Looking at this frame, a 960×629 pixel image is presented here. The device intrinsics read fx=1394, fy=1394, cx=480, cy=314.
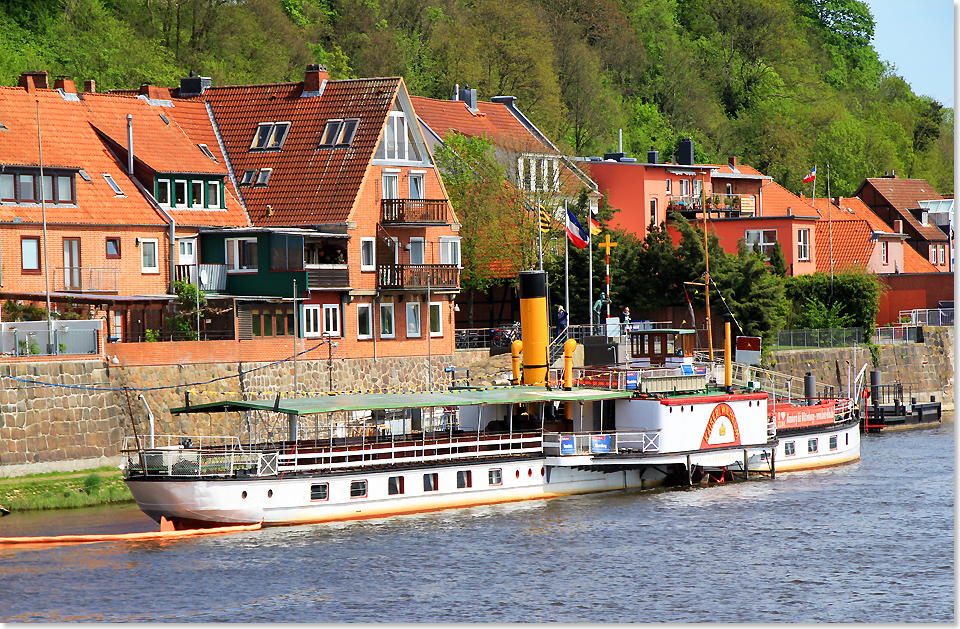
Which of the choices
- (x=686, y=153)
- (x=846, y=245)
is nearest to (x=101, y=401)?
(x=686, y=153)

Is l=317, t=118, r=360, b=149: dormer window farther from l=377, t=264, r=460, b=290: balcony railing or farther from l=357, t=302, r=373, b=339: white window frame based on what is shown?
l=357, t=302, r=373, b=339: white window frame

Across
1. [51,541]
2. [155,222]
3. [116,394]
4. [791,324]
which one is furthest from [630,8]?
[51,541]

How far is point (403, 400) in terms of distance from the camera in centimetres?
4259

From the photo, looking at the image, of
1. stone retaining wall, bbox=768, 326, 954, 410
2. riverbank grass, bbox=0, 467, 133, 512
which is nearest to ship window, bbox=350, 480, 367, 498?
riverbank grass, bbox=0, 467, 133, 512

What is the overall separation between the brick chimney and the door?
330 inches

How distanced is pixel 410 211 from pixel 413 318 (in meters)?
4.88

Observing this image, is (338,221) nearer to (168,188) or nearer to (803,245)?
(168,188)

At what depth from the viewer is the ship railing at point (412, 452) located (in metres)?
40.2

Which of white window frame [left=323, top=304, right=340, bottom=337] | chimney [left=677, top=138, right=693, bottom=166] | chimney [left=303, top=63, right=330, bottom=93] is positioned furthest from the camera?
chimney [left=677, top=138, right=693, bottom=166]

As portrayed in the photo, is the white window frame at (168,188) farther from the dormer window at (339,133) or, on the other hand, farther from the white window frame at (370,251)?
the white window frame at (370,251)

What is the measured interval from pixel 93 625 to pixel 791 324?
5939 cm

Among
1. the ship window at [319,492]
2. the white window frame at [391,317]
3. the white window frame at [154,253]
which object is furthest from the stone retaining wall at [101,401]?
the white window frame at [154,253]

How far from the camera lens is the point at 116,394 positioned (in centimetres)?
4869

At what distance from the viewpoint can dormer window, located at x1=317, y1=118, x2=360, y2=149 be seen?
63391 mm
